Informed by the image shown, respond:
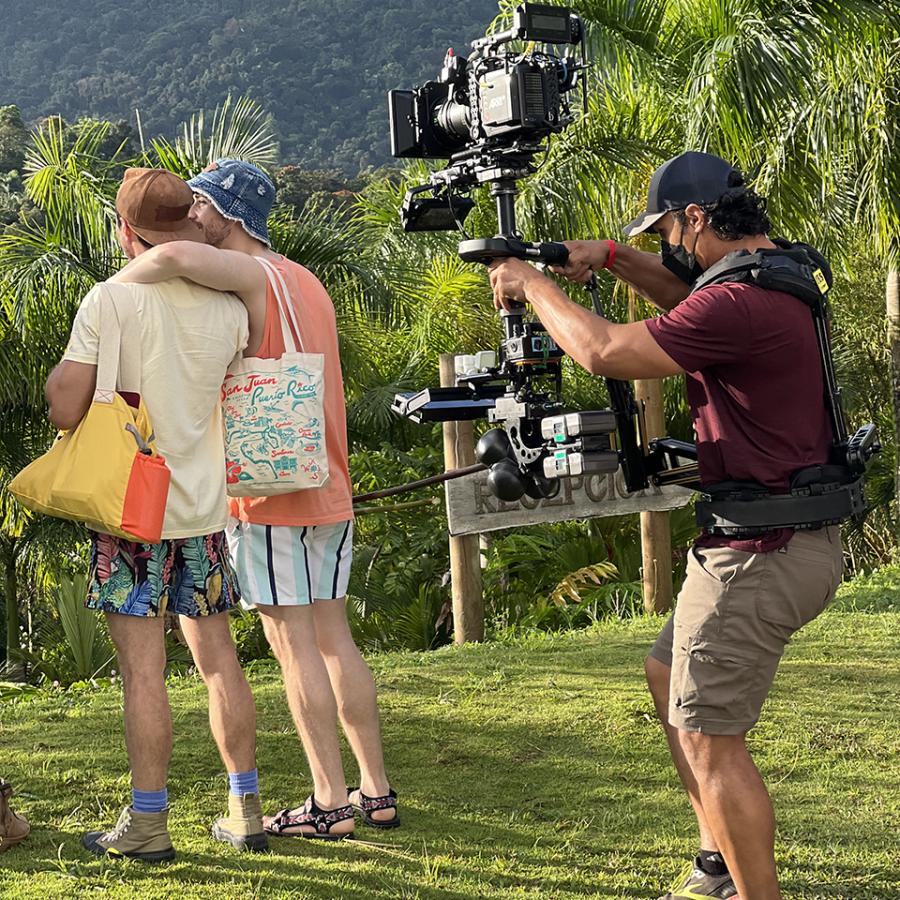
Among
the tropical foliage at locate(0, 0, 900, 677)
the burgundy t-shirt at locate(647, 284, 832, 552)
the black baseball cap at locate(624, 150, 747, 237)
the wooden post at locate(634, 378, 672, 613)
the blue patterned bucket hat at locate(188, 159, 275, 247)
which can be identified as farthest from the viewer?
the tropical foliage at locate(0, 0, 900, 677)

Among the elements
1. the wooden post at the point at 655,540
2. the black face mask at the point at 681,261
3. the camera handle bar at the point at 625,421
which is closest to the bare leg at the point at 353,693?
the camera handle bar at the point at 625,421

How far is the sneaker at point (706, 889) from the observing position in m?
3.43

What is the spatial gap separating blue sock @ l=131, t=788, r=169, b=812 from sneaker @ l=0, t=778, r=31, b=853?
0.39 m

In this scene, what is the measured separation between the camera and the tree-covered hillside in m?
68.9

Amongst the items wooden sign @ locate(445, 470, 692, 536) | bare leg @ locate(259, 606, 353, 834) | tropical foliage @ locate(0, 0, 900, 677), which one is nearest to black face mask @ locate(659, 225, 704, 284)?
bare leg @ locate(259, 606, 353, 834)

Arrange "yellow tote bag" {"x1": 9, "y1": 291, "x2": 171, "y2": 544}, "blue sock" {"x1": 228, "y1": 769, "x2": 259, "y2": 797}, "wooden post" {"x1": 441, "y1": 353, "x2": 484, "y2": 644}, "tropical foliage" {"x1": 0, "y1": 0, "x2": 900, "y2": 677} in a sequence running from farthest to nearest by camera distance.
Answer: "tropical foliage" {"x1": 0, "y1": 0, "x2": 900, "y2": 677} → "wooden post" {"x1": 441, "y1": 353, "x2": 484, "y2": 644} → "blue sock" {"x1": 228, "y1": 769, "x2": 259, "y2": 797} → "yellow tote bag" {"x1": 9, "y1": 291, "x2": 171, "y2": 544}

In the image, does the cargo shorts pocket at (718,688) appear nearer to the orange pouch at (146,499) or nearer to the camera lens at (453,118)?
the orange pouch at (146,499)

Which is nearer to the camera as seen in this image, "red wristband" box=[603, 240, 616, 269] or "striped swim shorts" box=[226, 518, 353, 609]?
"red wristband" box=[603, 240, 616, 269]

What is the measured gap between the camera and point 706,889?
11.3 ft

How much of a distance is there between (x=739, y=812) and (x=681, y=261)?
1.31 metres

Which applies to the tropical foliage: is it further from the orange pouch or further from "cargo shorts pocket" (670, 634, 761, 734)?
"cargo shorts pocket" (670, 634, 761, 734)

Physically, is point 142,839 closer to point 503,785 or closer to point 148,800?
point 148,800

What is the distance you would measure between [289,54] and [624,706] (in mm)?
75296

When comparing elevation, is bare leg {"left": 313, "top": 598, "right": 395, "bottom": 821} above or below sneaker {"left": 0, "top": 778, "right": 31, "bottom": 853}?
above
